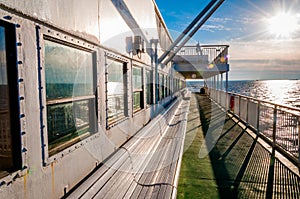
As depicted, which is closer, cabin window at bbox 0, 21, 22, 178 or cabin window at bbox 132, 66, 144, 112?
cabin window at bbox 0, 21, 22, 178

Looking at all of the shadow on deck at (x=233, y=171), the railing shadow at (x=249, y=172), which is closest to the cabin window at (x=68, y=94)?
the shadow on deck at (x=233, y=171)

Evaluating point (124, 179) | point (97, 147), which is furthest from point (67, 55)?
point (124, 179)

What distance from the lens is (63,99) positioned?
1849 millimetres

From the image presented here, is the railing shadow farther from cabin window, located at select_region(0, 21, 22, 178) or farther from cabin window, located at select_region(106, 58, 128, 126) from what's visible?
cabin window, located at select_region(0, 21, 22, 178)

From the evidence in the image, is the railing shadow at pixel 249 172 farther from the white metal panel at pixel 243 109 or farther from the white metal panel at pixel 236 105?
the white metal panel at pixel 236 105

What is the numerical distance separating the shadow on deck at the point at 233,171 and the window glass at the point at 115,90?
4.48ft

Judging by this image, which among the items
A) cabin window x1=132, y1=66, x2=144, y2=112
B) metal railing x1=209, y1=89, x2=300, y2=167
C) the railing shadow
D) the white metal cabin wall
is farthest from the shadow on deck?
the white metal cabin wall

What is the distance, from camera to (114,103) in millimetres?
3152

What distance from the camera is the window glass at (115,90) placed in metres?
2.85

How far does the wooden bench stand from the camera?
1.99 m

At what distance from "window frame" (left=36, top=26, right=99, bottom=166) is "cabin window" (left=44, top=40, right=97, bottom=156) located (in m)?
0.01

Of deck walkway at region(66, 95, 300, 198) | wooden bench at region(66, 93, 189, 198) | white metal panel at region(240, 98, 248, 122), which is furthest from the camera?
white metal panel at region(240, 98, 248, 122)

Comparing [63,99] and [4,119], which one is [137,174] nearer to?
[63,99]

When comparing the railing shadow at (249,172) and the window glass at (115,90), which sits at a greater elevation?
the window glass at (115,90)
